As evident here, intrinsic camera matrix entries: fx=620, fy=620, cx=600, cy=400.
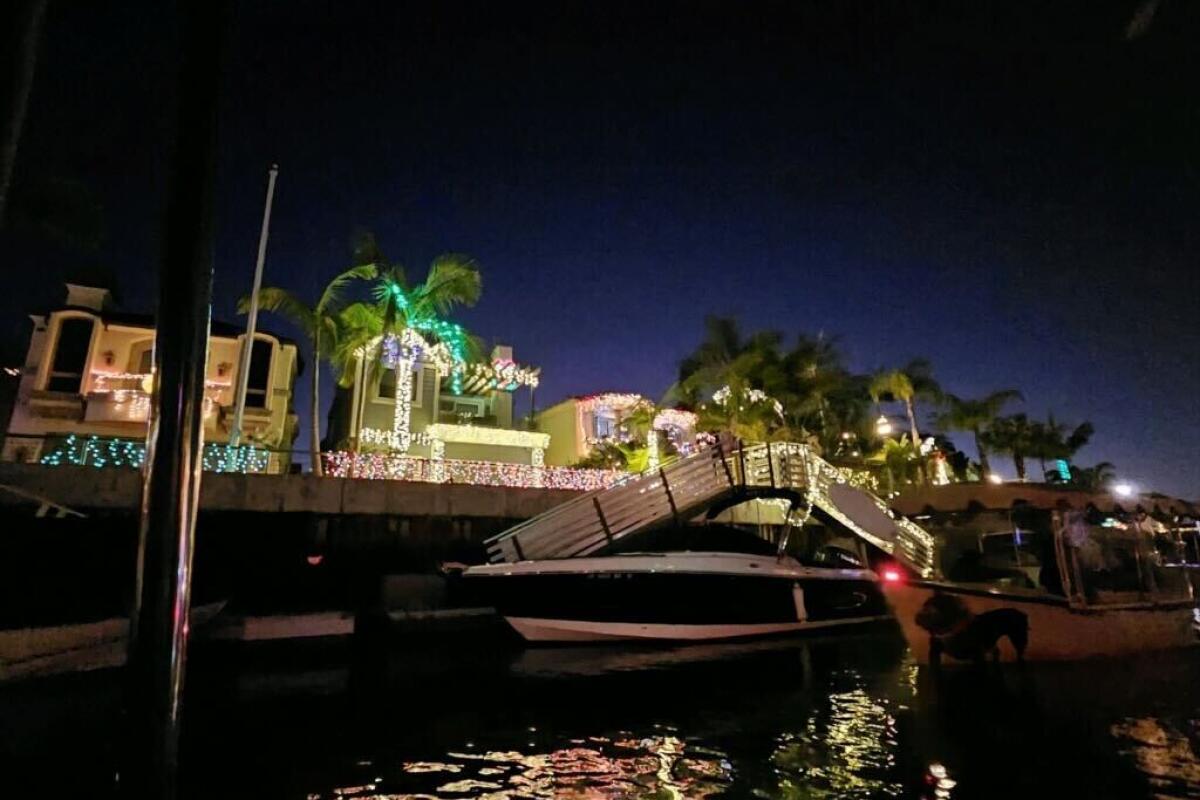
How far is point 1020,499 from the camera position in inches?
Answer: 493

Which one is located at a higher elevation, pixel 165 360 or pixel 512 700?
pixel 165 360

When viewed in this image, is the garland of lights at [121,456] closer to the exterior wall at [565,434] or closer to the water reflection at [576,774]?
the water reflection at [576,774]

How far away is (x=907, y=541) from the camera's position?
55.8 ft

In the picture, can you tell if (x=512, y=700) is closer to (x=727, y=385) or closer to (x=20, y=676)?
(x=20, y=676)

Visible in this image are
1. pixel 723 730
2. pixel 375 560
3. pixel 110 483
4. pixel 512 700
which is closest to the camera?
pixel 723 730

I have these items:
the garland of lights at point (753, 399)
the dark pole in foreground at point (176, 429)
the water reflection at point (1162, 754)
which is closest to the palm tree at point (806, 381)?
the garland of lights at point (753, 399)

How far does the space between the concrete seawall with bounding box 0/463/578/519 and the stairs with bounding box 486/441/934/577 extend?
377cm

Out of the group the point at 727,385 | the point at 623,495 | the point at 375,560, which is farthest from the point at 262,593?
the point at 727,385

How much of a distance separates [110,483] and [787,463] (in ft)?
59.0

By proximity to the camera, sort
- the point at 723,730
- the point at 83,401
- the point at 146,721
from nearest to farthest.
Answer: the point at 146,721, the point at 723,730, the point at 83,401

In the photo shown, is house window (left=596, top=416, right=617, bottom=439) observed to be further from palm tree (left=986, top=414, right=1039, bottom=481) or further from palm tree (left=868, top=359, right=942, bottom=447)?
palm tree (left=986, top=414, right=1039, bottom=481)

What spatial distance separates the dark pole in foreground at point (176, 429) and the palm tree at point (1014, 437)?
225 feet

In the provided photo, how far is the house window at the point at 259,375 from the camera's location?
27.2m

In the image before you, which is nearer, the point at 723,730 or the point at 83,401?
the point at 723,730
